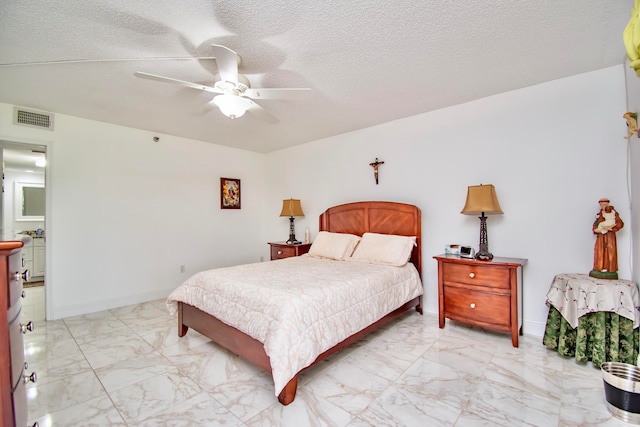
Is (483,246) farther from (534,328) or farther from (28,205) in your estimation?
(28,205)

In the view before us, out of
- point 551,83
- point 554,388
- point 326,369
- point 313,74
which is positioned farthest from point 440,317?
point 313,74

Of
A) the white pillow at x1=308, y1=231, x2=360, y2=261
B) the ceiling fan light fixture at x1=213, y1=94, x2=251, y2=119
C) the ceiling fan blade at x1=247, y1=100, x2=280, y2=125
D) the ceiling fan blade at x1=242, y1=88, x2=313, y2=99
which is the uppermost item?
the ceiling fan blade at x1=242, y1=88, x2=313, y2=99

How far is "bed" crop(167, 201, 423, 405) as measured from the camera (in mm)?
1933

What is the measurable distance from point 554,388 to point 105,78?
14.3ft

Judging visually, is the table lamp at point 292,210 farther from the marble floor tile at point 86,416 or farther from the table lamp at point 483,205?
the marble floor tile at point 86,416

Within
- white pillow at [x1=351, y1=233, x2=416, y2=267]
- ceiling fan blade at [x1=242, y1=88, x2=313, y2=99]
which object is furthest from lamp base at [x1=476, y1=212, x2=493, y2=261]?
ceiling fan blade at [x1=242, y1=88, x2=313, y2=99]

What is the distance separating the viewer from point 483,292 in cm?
283

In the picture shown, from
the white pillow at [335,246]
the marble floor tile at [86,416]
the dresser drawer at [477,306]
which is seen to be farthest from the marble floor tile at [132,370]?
the dresser drawer at [477,306]

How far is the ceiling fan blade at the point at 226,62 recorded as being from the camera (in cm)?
176

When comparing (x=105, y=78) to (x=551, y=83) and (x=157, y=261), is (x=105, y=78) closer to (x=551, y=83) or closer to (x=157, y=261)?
(x=157, y=261)

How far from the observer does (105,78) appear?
2609 mm

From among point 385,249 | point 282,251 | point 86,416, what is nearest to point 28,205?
point 282,251

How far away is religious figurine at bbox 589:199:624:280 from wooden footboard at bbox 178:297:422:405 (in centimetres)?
171

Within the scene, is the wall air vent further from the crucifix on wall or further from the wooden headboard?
the crucifix on wall
